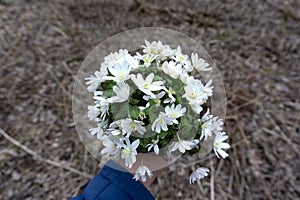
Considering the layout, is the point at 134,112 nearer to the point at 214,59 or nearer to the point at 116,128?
the point at 116,128

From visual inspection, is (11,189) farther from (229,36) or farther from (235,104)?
(229,36)

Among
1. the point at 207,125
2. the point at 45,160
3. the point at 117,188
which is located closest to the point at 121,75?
the point at 207,125

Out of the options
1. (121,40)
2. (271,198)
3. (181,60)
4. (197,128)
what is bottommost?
(271,198)

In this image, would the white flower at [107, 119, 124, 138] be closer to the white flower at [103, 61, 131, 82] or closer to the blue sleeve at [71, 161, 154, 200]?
the white flower at [103, 61, 131, 82]

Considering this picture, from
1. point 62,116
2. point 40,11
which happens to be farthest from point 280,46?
point 40,11

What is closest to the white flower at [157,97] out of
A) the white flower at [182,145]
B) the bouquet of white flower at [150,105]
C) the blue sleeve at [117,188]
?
the bouquet of white flower at [150,105]

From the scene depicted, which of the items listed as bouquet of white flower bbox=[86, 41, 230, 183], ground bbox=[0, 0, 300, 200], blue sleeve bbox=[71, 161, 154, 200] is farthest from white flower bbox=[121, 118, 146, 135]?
ground bbox=[0, 0, 300, 200]
